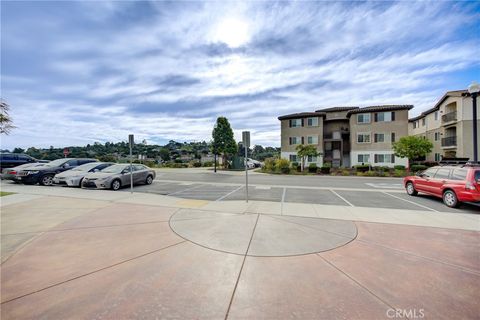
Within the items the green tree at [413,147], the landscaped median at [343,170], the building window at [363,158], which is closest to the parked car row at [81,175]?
the landscaped median at [343,170]

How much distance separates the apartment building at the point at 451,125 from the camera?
24.2m

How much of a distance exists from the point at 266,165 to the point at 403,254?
2345cm

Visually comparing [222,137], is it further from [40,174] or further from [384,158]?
[384,158]

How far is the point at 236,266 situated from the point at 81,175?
12375 mm

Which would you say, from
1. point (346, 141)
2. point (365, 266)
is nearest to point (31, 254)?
point (365, 266)

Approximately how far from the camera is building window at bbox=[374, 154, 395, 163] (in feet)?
93.2

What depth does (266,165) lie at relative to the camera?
90.0 feet

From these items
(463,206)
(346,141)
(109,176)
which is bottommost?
(463,206)

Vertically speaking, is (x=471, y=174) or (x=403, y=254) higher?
(x=471, y=174)

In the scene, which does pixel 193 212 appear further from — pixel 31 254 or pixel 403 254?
pixel 403 254

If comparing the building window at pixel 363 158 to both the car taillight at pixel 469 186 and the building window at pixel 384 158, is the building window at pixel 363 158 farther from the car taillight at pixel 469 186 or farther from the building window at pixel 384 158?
the car taillight at pixel 469 186

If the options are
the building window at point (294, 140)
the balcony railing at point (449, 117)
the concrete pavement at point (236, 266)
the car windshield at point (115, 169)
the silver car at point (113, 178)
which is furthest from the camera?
the building window at point (294, 140)

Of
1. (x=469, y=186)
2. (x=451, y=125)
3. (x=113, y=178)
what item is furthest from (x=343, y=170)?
(x=113, y=178)

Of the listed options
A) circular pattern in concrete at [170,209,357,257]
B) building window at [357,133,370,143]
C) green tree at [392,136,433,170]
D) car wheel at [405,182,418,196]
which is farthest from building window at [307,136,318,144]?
circular pattern in concrete at [170,209,357,257]
